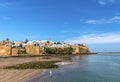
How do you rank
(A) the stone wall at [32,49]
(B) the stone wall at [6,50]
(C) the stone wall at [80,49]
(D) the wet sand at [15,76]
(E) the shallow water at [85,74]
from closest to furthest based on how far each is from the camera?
(D) the wet sand at [15,76] → (E) the shallow water at [85,74] → (B) the stone wall at [6,50] → (A) the stone wall at [32,49] → (C) the stone wall at [80,49]

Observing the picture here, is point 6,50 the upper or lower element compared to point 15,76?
upper

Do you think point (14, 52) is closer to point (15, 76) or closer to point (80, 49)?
point (80, 49)

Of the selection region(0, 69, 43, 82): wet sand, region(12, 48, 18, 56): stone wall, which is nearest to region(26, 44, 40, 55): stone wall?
region(12, 48, 18, 56): stone wall

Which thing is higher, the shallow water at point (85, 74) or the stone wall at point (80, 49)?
the stone wall at point (80, 49)

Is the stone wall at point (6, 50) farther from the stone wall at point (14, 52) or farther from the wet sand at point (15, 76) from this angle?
the wet sand at point (15, 76)

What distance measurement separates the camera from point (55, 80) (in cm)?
3331

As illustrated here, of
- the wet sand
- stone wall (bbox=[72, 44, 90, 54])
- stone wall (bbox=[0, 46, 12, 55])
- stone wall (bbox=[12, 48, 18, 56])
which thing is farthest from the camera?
stone wall (bbox=[72, 44, 90, 54])

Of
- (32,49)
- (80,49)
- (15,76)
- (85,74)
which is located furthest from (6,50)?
(85,74)

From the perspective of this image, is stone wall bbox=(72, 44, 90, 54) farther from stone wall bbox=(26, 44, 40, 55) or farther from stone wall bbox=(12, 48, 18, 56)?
stone wall bbox=(12, 48, 18, 56)

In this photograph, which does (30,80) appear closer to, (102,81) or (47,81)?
(47,81)

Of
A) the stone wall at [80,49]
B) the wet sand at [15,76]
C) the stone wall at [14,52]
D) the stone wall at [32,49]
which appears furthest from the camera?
the stone wall at [80,49]

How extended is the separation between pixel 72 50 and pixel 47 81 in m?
131

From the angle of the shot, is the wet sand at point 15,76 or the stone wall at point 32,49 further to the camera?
the stone wall at point 32,49

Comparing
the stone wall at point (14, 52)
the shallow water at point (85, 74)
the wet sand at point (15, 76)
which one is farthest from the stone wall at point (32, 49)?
the wet sand at point (15, 76)
